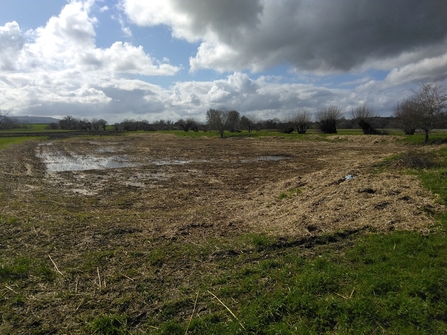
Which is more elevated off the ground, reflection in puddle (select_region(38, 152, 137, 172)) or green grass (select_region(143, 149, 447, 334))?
reflection in puddle (select_region(38, 152, 137, 172))

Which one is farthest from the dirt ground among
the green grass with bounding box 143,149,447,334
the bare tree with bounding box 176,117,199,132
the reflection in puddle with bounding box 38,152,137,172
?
the bare tree with bounding box 176,117,199,132

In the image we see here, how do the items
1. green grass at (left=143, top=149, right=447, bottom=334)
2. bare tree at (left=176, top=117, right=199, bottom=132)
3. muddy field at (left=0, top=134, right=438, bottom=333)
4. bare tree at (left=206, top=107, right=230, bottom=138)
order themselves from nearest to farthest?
1. green grass at (left=143, top=149, right=447, bottom=334)
2. muddy field at (left=0, top=134, right=438, bottom=333)
3. bare tree at (left=206, top=107, right=230, bottom=138)
4. bare tree at (left=176, top=117, right=199, bottom=132)

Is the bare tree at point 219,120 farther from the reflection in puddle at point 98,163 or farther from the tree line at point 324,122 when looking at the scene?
the reflection in puddle at point 98,163

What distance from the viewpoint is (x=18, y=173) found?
724 inches

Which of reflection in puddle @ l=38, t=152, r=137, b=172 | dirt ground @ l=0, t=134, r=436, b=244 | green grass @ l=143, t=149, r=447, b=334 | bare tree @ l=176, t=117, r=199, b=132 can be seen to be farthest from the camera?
bare tree @ l=176, t=117, r=199, b=132

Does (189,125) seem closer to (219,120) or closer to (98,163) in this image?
(219,120)

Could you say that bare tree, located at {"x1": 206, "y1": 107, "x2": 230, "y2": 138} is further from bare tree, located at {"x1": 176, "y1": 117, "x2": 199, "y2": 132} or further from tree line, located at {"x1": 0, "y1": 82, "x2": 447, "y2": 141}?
bare tree, located at {"x1": 176, "y1": 117, "x2": 199, "y2": 132}

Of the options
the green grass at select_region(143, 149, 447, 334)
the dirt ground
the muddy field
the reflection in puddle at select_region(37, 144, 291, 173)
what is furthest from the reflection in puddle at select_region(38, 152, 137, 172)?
the green grass at select_region(143, 149, 447, 334)

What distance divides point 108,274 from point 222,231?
3274 millimetres

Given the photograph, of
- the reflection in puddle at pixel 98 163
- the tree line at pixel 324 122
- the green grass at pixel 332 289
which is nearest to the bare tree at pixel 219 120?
the tree line at pixel 324 122

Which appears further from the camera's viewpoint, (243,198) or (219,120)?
(219,120)

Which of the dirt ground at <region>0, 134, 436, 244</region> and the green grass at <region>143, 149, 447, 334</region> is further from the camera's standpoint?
the dirt ground at <region>0, 134, 436, 244</region>

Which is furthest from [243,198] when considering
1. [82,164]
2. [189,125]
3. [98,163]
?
[189,125]

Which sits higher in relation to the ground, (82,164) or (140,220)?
(82,164)
